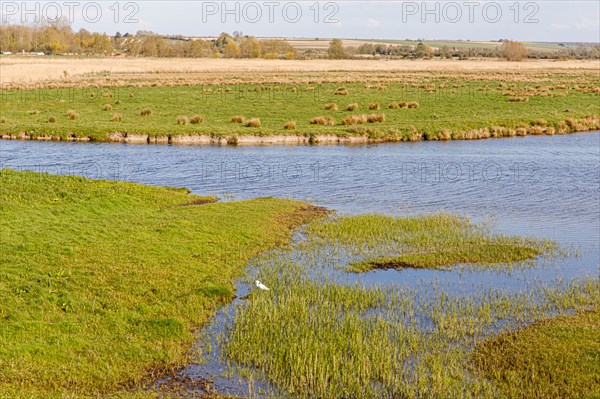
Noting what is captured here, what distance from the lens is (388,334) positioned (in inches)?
549

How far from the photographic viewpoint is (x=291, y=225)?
23344 millimetres

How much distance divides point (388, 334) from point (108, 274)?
676 cm

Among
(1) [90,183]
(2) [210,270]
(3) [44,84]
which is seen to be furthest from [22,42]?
(2) [210,270]

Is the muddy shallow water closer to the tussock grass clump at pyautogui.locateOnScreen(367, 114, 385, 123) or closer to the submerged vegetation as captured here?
the submerged vegetation

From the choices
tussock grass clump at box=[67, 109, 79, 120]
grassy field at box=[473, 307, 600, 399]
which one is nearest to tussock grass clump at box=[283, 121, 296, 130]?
tussock grass clump at box=[67, 109, 79, 120]

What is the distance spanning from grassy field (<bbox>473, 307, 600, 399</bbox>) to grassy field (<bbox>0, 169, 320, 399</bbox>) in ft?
19.2

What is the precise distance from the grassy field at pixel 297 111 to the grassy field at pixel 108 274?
20.4 meters

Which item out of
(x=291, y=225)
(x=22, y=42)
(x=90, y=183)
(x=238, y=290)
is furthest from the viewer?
(x=22, y=42)

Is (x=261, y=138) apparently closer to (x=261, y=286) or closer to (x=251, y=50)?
(x=261, y=286)


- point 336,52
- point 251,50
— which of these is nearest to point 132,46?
point 251,50

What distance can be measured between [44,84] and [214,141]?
42822 mm

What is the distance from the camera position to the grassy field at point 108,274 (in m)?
12.0

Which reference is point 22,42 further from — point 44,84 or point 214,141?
point 214,141

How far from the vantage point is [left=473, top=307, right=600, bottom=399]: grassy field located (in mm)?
11641
